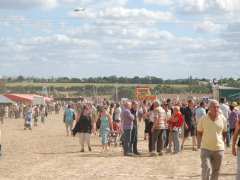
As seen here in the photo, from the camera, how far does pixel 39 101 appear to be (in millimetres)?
85125

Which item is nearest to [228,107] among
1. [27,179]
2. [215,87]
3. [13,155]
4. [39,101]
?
[13,155]

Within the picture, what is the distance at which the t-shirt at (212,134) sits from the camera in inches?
440

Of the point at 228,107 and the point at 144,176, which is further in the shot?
the point at 228,107

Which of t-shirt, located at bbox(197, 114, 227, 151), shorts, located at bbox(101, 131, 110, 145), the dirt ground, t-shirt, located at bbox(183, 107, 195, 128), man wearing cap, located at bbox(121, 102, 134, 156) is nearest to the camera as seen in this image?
t-shirt, located at bbox(197, 114, 227, 151)

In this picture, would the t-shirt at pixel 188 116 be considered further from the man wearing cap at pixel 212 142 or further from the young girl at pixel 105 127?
the man wearing cap at pixel 212 142

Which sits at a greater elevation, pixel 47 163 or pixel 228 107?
pixel 228 107

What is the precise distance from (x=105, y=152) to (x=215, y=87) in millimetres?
18340

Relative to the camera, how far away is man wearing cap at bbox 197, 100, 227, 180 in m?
11.2

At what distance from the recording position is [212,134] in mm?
11242

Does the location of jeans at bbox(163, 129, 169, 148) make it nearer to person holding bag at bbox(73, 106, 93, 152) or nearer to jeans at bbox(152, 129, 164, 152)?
jeans at bbox(152, 129, 164, 152)

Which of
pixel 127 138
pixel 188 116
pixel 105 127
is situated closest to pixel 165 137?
pixel 188 116

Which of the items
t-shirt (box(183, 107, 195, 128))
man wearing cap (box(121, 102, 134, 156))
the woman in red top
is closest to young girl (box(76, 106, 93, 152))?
man wearing cap (box(121, 102, 134, 156))

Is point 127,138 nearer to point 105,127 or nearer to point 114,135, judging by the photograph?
point 105,127

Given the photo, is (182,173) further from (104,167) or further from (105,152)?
(105,152)
